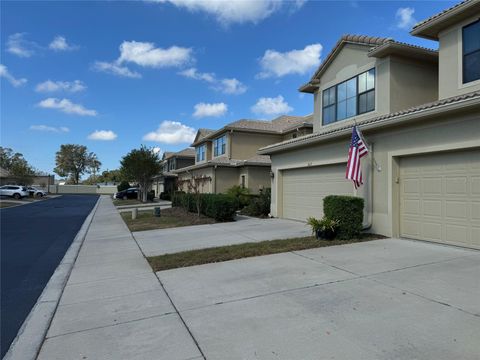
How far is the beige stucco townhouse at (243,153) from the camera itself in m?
24.3

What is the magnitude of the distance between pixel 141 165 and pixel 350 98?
2642cm

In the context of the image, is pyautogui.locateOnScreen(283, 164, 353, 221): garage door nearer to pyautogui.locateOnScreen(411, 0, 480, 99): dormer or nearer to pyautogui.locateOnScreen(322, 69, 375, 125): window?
pyautogui.locateOnScreen(322, 69, 375, 125): window

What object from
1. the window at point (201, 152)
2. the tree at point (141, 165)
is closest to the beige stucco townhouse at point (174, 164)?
the tree at point (141, 165)

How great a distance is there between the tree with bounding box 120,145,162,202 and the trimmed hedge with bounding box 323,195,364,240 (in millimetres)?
29311

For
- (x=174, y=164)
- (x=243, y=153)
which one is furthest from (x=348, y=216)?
(x=174, y=164)

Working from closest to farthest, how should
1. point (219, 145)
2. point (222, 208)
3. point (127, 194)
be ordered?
point (222, 208) < point (219, 145) < point (127, 194)

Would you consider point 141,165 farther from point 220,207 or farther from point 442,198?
point 442,198

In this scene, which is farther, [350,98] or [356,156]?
[350,98]

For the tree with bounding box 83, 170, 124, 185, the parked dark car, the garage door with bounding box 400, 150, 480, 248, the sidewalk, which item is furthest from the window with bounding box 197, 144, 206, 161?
the tree with bounding box 83, 170, 124, 185

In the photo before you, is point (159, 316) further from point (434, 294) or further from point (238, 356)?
point (434, 294)

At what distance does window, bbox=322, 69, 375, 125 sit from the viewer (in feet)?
44.1

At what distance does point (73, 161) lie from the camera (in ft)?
348

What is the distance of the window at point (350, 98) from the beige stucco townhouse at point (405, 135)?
1.6 inches

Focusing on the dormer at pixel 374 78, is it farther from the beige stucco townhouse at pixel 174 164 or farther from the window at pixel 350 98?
the beige stucco townhouse at pixel 174 164
